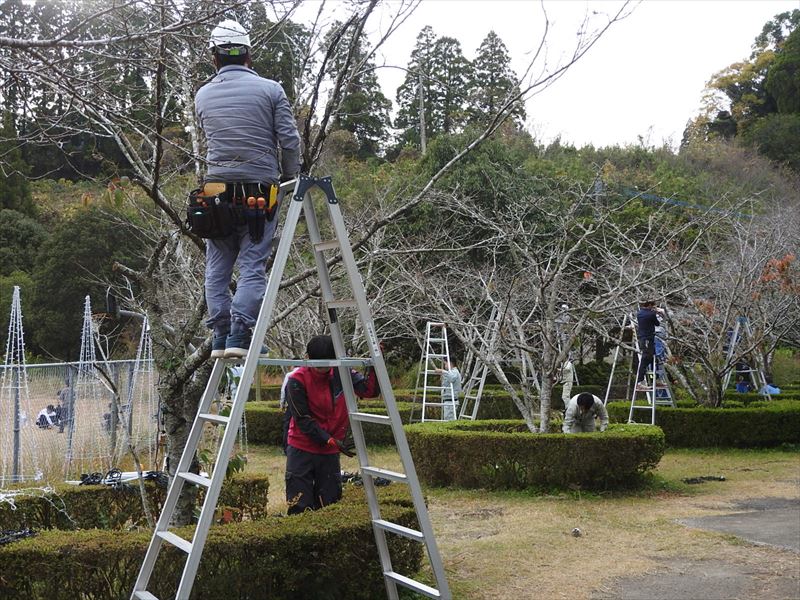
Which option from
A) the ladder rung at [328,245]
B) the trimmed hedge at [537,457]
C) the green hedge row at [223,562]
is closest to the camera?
the ladder rung at [328,245]

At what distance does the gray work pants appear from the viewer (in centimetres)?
412

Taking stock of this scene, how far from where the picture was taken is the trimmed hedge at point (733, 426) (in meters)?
14.6

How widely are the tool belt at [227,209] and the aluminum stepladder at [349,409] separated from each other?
0.46ft

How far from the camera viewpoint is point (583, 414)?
1116cm

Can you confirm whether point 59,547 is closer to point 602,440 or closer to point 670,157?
point 602,440

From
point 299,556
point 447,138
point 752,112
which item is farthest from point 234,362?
point 752,112

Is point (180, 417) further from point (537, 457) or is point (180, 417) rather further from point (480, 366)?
point (480, 366)

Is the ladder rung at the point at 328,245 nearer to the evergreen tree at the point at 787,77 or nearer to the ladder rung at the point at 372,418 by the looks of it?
the ladder rung at the point at 372,418

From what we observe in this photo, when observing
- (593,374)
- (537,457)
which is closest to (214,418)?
(537,457)

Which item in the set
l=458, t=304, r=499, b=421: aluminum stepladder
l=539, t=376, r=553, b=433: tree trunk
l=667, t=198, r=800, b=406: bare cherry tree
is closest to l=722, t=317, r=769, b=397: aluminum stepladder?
l=667, t=198, r=800, b=406: bare cherry tree

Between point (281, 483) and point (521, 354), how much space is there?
5.24 m

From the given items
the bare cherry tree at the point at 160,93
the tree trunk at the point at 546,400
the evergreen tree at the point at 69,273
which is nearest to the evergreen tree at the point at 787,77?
the evergreen tree at the point at 69,273

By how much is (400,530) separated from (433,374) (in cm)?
1373

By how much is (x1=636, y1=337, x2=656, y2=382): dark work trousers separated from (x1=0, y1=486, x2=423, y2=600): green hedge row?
10.0 m
